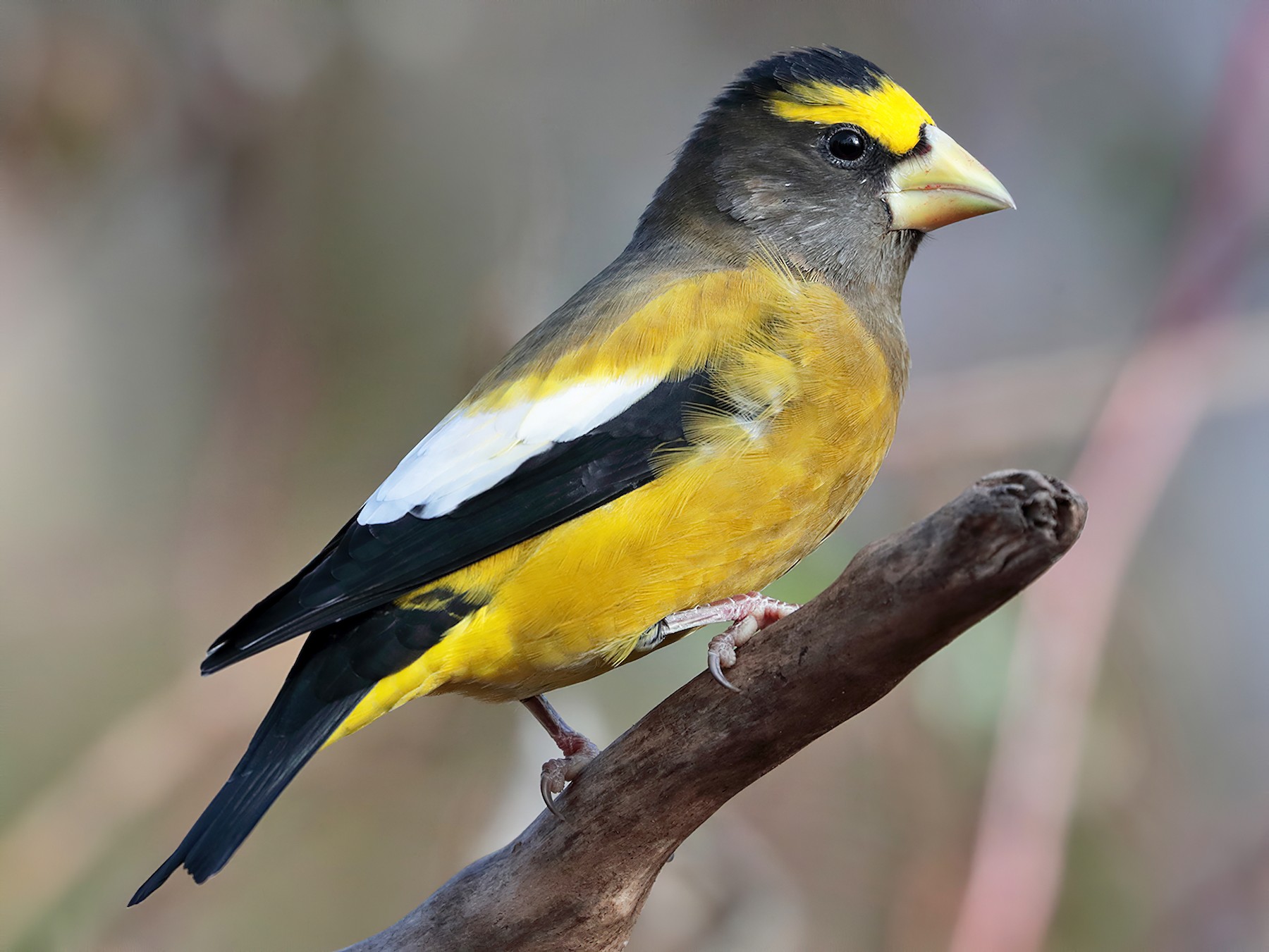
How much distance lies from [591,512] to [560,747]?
0.86 meters

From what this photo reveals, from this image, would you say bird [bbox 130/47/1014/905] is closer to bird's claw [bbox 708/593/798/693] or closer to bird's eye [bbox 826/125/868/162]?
bird's claw [bbox 708/593/798/693]

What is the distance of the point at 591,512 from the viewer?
248 centimetres

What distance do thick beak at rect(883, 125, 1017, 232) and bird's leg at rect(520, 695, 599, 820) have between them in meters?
1.53

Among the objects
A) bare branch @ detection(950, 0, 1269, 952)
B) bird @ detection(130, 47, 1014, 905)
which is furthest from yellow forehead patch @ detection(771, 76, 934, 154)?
bare branch @ detection(950, 0, 1269, 952)

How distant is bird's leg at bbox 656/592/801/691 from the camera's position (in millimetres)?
2240

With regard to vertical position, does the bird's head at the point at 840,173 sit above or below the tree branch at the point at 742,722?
above

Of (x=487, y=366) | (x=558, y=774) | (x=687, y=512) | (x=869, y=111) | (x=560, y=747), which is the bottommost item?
(x=560, y=747)

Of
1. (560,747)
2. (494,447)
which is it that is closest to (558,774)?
(560,747)

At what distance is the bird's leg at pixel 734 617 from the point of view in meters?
2.24

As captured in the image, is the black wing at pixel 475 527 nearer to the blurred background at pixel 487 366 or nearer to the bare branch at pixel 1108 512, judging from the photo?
the blurred background at pixel 487 366

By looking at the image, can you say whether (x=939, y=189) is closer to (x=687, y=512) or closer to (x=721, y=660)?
(x=687, y=512)

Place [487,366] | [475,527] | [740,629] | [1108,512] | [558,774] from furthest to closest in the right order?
[487,366]
[1108,512]
[558,774]
[475,527]
[740,629]

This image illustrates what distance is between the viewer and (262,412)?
5344mm

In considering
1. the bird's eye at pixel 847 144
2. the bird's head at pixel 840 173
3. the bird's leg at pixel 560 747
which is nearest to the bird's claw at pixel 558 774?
the bird's leg at pixel 560 747
